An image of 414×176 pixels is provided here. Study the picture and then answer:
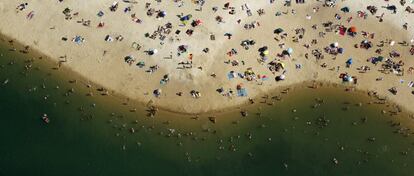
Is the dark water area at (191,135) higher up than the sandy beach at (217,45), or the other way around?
the sandy beach at (217,45)

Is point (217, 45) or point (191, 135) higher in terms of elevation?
point (217, 45)

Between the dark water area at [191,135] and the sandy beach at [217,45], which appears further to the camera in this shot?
the sandy beach at [217,45]

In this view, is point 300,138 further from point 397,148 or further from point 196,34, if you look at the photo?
point 196,34

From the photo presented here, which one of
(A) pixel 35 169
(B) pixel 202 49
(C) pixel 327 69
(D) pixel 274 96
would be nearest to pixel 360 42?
(C) pixel 327 69

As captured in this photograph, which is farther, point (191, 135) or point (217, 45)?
point (217, 45)
